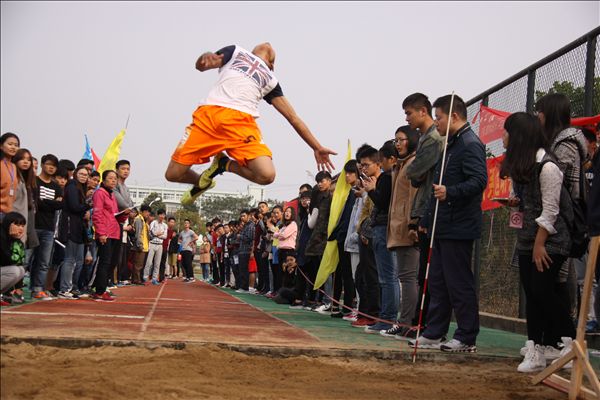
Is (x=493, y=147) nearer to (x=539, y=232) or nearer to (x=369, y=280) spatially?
(x=369, y=280)

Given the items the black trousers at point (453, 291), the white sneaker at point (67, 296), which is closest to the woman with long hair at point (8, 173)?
the white sneaker at point (67, 296)

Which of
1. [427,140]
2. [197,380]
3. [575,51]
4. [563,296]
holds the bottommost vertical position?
[197,380]

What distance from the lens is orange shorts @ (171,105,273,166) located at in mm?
5555

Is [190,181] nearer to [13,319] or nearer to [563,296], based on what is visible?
[13,319]

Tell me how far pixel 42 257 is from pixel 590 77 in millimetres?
6427

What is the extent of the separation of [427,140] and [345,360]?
7.33 ft

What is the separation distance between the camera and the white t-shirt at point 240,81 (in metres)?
5.64

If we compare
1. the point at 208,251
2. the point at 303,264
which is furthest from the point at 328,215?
the point at 208,251

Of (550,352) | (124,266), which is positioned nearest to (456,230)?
(550,352)

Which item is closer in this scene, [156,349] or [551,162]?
[156,349]

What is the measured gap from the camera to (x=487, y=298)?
907 centimetres

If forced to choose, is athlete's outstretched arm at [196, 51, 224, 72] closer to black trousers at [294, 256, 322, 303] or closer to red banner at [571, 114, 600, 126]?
red banner at [571, 114, 600, 126]

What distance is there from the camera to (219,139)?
5582 millimetres

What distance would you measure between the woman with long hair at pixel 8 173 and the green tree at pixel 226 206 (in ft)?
319
